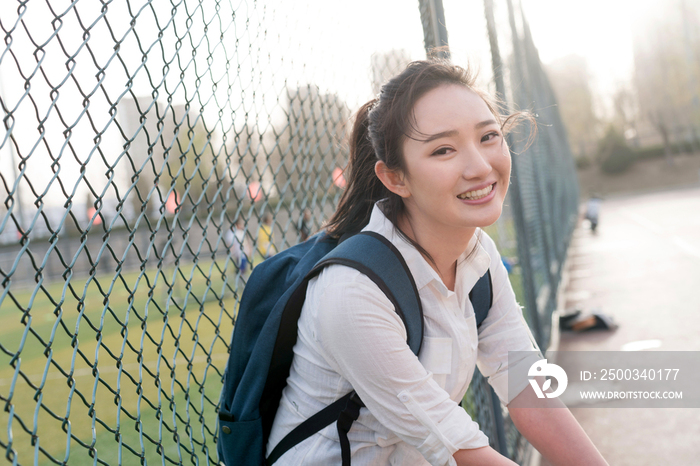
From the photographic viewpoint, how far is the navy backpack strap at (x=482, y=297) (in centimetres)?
180

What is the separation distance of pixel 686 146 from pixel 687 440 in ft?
163

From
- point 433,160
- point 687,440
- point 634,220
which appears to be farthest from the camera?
point 634,220

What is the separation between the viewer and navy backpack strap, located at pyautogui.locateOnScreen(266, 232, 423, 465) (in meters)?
1.44

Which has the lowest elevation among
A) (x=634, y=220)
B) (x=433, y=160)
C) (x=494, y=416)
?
(x=634, y=220)

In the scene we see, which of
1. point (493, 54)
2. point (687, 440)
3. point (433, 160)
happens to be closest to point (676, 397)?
point (687, 440)

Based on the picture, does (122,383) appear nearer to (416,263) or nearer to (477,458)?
(416,263)

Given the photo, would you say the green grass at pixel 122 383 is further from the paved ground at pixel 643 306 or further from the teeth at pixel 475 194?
the paved ground at pixel 643 306

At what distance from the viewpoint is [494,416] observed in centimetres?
286

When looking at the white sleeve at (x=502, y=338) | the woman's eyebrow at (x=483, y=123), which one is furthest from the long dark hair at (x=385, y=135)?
the white sleeve at (x=502, y=338)

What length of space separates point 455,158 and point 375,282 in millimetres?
439

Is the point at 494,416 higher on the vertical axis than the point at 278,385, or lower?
lower

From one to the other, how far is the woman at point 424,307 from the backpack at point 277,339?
3 centimetres

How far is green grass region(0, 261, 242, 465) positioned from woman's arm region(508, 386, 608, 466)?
100 cm

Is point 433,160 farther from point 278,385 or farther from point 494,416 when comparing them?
point 494,416
